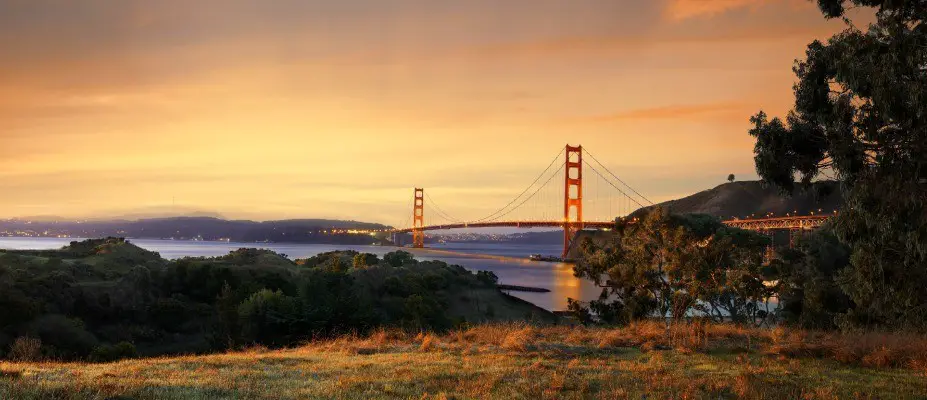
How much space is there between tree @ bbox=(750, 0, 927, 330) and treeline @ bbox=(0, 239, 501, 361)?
15.8m

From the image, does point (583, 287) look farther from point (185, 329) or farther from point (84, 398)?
point (84, 398)

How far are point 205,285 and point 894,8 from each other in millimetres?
44936

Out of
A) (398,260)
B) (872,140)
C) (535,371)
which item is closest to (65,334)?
(535,371)

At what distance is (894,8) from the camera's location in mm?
15047

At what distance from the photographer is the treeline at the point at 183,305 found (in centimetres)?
3091

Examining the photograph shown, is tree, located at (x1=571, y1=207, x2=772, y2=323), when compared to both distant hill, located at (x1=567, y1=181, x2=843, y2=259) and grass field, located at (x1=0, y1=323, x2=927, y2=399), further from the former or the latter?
distant hill, located at (x1=567, y1=181, x2=843, y2=259)

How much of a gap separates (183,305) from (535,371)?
120 feet

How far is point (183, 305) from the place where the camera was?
1731 inches

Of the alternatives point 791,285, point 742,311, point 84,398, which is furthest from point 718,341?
point 742,311

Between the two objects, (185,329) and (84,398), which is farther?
(185,329)

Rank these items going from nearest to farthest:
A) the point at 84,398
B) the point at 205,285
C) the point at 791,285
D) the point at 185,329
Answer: the point at 84,398 → the point at 791,285 → the point at 185,329 → the point at 205,285

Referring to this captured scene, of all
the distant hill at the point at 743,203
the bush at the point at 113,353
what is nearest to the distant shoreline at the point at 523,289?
the distant hill at the point at 743,203

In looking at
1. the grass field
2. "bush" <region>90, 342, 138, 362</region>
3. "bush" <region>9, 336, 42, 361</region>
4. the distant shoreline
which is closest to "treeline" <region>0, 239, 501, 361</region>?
"bush" <region>90, 342, 138, 362</region>

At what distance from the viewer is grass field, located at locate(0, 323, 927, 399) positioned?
35.0 ft
